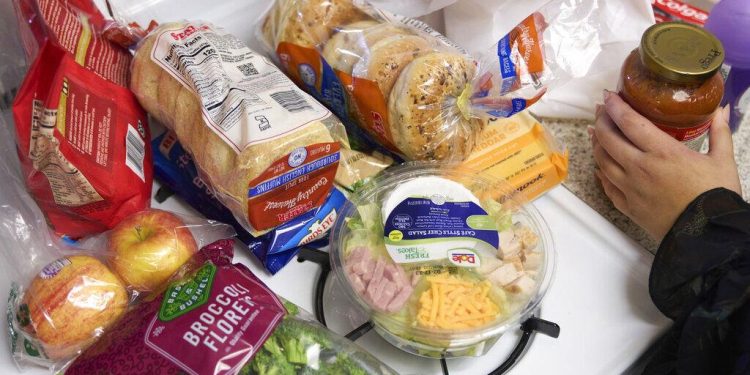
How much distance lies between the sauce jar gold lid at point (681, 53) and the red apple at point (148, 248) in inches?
23.1

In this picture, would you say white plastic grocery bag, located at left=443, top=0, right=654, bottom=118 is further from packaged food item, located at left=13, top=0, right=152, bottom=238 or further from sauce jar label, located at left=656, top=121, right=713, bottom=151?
packaged food item, located at left=13, top=0, right=152, bottom=238

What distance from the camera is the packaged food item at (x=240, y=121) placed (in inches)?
29.0

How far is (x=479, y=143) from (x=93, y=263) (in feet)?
1.74

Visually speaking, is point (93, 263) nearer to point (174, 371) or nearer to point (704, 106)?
point (174, 371)

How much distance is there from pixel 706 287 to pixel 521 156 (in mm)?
315

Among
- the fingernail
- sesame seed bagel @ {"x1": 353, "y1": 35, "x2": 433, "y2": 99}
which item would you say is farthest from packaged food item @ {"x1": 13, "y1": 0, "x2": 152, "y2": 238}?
the fingernail

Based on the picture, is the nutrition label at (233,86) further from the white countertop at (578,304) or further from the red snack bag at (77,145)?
the white countertop at (578,304)

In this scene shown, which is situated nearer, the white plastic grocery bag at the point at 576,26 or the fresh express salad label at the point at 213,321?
the fresh express salad label at the point at 213,321

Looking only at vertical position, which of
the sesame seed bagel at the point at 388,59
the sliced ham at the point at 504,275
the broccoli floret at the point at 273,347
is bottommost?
the sliced ham at the point at 504,275

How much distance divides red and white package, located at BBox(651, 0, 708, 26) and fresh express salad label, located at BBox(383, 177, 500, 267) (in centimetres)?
62

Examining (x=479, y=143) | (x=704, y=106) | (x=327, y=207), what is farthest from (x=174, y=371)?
(x=704, y=106)

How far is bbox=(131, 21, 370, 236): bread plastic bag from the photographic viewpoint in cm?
74

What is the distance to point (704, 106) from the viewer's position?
0.76 m

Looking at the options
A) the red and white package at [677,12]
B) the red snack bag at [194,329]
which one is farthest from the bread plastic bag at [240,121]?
the red and white package at [677,12]
